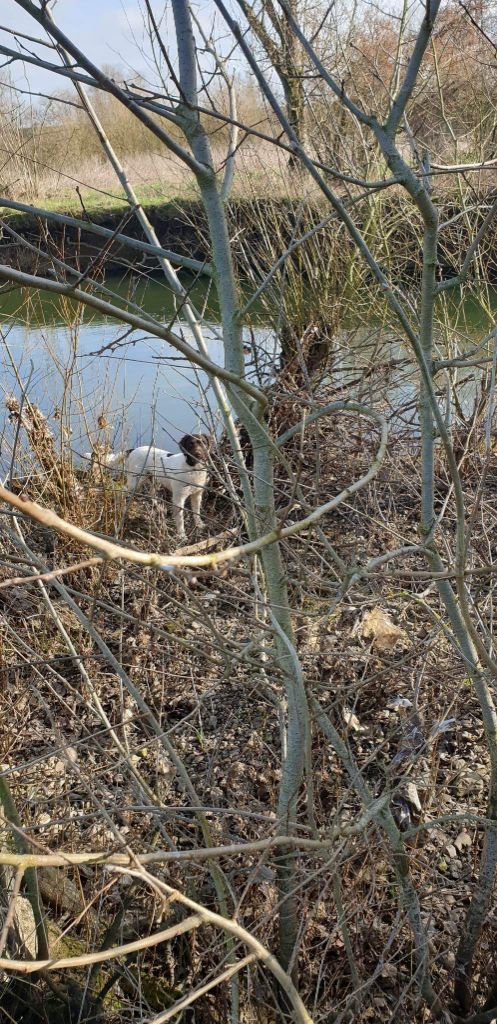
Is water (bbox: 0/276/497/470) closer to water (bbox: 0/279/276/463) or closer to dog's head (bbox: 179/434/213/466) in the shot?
water (bbox: 0/279/276/463)

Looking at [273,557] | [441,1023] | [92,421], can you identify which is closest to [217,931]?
[441,1023]

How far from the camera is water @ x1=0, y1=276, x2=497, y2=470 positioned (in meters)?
3.31

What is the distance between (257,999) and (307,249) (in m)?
4.83

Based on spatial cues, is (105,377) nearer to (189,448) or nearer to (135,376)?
(189,448)

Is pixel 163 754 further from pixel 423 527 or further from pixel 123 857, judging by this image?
pixel 123 857

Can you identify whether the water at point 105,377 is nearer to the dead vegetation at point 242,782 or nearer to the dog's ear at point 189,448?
the dog's ear at point 189,448

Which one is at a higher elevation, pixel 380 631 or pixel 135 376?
pixel 135 376

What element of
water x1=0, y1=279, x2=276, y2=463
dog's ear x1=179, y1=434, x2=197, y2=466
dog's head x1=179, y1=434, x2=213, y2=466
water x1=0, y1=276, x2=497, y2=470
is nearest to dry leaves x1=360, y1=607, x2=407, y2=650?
water x1=0, y1=276, x2=497, y2=470

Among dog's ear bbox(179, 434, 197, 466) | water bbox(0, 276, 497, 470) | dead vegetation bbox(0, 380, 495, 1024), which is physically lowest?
dead vegetation bbox(0, 380, 495, 1024)

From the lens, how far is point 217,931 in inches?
76.0

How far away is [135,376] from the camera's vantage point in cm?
736

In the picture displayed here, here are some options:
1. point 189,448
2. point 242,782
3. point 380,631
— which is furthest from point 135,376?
point 242,782

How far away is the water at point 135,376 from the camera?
3.31 metres

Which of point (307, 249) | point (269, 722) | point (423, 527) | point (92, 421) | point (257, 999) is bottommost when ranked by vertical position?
point (257, 999)
